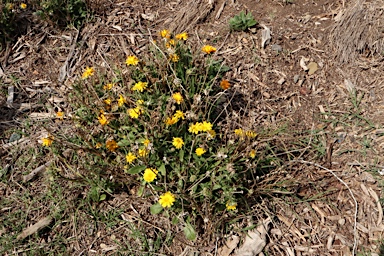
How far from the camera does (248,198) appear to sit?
2.74m

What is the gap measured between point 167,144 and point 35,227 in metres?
1.11

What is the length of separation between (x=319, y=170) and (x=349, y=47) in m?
1.21

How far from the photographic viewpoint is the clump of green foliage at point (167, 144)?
2.54 m

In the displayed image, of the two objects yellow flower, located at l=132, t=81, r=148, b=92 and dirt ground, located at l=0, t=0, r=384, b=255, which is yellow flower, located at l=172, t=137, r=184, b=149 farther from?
dirt ground, located at l=0, t=0, r=384, b=255

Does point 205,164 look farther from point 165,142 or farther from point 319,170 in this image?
point 319,170

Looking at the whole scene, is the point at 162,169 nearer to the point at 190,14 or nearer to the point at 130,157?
the point at 130,157

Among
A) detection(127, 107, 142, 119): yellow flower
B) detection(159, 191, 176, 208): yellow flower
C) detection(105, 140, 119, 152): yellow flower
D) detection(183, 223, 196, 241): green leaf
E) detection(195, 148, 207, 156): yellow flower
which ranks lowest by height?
detection(183, 223, 196, 241): green leaf

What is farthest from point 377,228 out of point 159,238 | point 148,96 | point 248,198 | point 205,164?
point 148,96

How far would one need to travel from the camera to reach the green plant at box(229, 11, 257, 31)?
3.64 m

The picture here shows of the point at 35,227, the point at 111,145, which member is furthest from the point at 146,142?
the point at 35,227

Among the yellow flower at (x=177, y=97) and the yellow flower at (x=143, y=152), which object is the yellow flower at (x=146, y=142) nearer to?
the yellow flower at (x=143, y=152)

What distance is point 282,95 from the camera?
11.2ft

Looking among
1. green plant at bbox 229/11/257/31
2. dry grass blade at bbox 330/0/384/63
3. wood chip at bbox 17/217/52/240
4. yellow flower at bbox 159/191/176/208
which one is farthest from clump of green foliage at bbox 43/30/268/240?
dry grass blade at bbox 330/0/384/63

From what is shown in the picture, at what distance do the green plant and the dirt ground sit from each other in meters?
0.09
